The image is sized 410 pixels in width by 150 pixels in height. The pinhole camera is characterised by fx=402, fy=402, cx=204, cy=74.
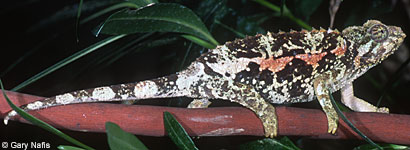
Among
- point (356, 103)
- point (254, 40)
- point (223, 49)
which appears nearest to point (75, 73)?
point (223, 49)

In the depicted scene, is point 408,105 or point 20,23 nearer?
point 20,23

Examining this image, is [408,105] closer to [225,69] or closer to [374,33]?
[374,33]

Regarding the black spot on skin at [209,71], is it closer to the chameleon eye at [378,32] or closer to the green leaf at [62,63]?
the green leaf at [62,63]

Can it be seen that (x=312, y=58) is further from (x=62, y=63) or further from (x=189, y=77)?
(x=62, y=63)

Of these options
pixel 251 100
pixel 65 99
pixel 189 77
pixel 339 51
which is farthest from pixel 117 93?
pixel 339 51

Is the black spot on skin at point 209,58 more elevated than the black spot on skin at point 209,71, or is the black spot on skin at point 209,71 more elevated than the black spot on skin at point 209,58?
the black spot on skin at point 209,58

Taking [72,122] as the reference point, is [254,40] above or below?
above

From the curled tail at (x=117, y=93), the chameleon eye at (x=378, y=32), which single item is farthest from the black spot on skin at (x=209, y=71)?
the chameleon eye at (x=378, y=32)
